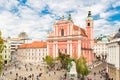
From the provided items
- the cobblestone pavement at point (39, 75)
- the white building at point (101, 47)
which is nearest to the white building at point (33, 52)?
the white building at point (101, 47)

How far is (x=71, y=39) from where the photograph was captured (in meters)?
83.8

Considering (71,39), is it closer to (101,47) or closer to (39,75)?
(39,75)

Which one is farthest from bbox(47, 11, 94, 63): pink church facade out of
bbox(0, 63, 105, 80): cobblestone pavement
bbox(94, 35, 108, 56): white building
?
bbox(94, 35, 108, 56): white building

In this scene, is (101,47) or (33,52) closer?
(33,52)

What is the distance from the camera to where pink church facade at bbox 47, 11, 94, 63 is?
82812 mm

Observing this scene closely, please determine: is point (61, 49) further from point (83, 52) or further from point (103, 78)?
point (103, 78)

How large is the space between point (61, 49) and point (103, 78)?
3743 centimetres

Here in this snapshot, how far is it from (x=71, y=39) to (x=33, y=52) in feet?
90.1

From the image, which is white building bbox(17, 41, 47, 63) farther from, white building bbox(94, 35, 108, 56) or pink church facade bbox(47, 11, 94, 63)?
white building bbox(94, 35, 108, 56)

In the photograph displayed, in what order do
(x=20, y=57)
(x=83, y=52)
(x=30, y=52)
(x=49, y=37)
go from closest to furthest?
(x=83, y=52) < (x=49, y=37) < (x=30, y=52) < (x=20, y=57)

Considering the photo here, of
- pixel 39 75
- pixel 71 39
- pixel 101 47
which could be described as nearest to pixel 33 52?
pixel 71 39

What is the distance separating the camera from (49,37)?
89.8m

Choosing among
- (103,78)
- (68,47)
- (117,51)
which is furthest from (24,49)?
(117,51)

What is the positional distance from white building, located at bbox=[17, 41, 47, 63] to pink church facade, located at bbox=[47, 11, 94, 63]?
38.3 ft
